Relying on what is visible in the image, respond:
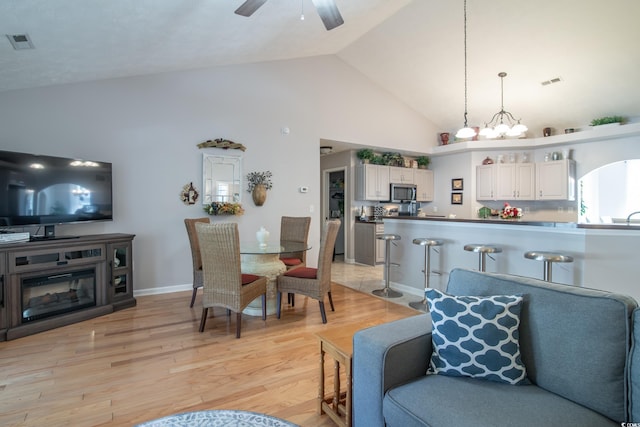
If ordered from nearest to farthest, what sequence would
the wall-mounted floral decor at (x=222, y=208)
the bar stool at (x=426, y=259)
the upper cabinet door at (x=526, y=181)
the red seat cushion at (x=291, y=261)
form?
the bar stool at (x=426, y=259) < the red seat cushion at (x=291, y=261) < the wall-mounted floral decor at (x=222, y=208) < the upper cabinet door at (x=526, y=181)

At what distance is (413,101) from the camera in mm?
6535

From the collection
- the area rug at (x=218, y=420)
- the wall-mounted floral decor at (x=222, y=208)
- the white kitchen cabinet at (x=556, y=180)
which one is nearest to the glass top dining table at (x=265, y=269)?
the wall-mounted floral decor at (x=222, y=208)

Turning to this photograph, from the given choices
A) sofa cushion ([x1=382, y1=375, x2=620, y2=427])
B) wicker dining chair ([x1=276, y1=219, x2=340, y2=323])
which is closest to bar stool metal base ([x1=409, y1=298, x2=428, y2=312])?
wicker dining chair ([x1=276, y1=219, x2=340, y2=323])

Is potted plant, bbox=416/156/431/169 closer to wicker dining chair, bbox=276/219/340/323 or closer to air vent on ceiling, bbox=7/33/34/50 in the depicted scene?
wicker dining chair, bbox=276/219/340/323

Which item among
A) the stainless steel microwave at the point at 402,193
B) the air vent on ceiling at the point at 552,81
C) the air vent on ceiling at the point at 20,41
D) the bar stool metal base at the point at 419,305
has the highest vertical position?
the air vent on ceiling at the point at 552,81

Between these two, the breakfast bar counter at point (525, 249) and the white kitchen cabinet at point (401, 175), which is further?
the white kitchen cabinet at point (401, 175)

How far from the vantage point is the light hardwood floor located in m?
1.87

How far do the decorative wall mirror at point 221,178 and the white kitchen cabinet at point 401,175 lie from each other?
348 centimetres

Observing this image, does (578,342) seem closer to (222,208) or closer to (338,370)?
(338,370)

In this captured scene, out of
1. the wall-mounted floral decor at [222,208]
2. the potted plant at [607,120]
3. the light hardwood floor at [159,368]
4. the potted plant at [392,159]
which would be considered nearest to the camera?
the light hardwood floor at [159,368]

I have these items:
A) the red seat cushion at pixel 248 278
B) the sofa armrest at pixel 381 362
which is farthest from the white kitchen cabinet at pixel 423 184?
the sofa armrest at pixel 381 362

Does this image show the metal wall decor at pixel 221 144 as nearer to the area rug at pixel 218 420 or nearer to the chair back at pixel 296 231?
the chair back at pixel 296 231

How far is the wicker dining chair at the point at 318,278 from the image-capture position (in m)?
3.25

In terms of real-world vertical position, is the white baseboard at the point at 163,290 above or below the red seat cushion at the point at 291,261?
below
